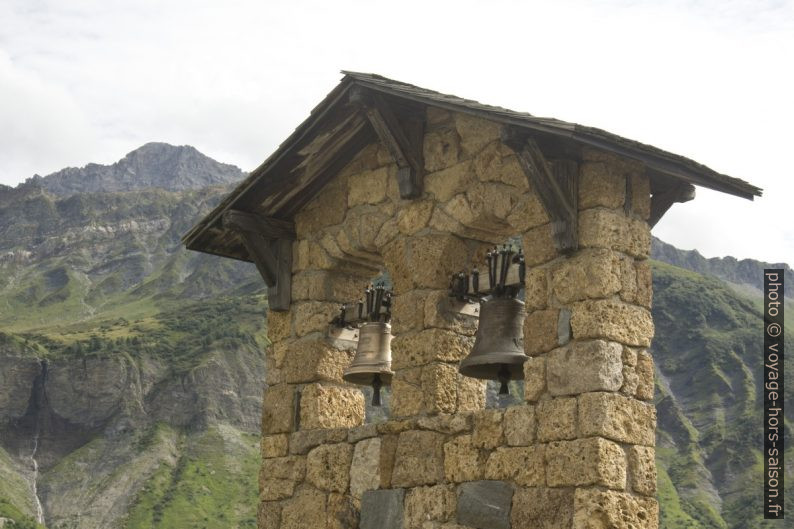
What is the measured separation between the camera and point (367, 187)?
8.77m

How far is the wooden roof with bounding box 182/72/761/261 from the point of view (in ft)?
22.2

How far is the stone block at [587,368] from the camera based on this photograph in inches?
262

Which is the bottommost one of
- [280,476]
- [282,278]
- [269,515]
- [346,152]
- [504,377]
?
[269,515]

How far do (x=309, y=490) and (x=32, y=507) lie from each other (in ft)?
197

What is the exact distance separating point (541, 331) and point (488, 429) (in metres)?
0.72

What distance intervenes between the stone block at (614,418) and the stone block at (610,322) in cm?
37

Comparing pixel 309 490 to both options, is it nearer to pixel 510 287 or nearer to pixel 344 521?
pixel 344 521

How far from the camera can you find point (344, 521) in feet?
26.8

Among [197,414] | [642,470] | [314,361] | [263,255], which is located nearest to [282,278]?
[263,255]

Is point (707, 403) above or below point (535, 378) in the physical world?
above

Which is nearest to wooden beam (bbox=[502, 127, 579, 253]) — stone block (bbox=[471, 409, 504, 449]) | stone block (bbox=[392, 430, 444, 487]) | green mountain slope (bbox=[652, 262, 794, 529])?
stone block (bbox=[471, 409, 504, 449])

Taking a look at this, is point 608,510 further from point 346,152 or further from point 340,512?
point 346,152

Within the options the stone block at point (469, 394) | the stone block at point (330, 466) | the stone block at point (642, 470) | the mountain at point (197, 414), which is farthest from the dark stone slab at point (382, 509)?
the mountain at point (197, 414)

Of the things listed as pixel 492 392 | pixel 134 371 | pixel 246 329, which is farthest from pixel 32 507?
pixel 492 392
